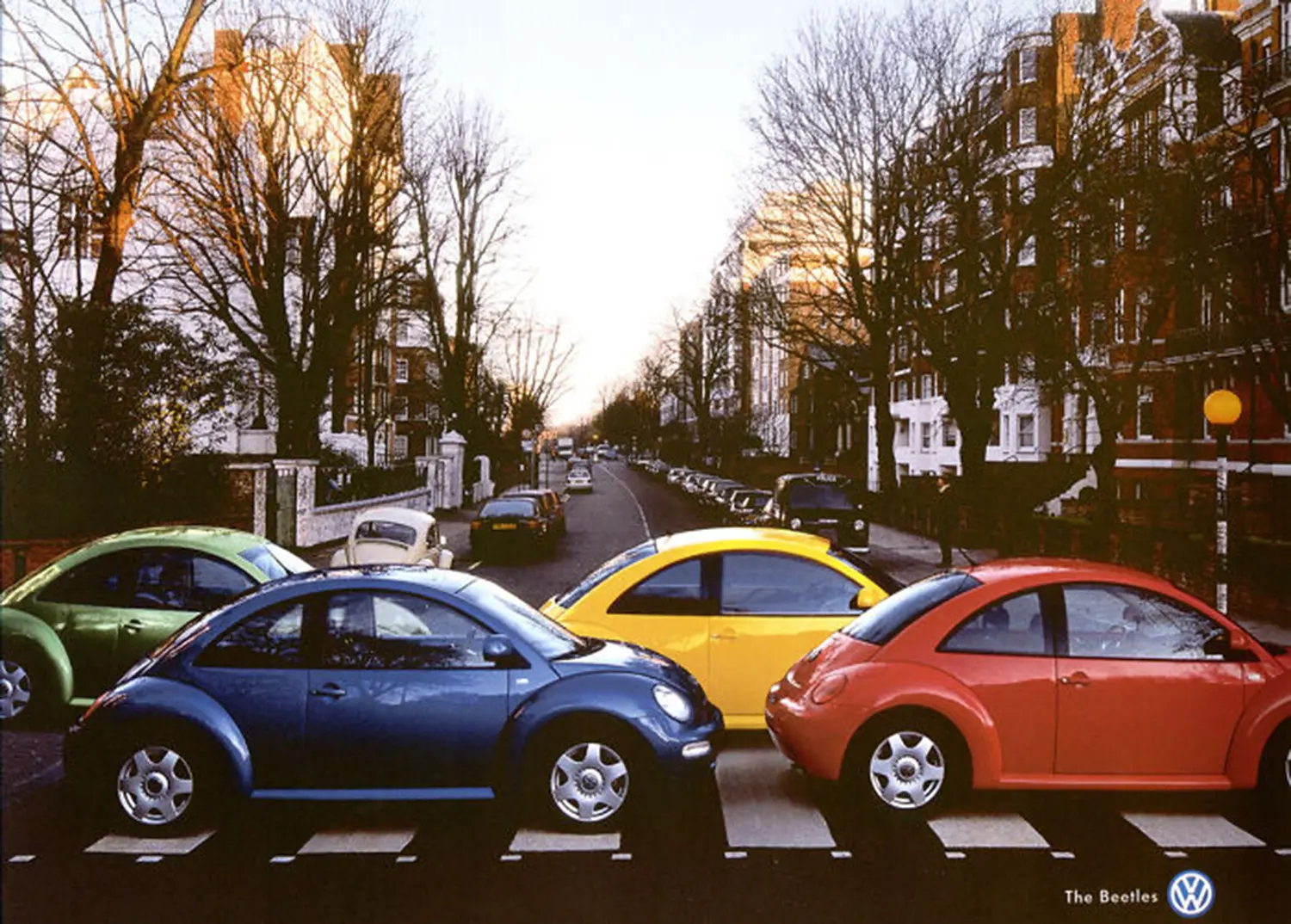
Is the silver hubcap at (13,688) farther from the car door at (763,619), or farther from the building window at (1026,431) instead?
the building window at (1026,431)

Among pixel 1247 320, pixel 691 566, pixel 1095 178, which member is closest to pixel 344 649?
pixel 691 566

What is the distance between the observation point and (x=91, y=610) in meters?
9.85

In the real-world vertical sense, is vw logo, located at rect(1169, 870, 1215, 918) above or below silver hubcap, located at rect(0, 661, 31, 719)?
below

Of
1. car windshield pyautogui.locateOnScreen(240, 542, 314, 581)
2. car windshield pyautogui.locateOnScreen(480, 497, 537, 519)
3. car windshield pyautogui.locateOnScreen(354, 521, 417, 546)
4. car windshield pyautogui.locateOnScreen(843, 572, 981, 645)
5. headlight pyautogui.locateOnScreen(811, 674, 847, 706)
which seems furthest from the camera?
car windshield pyautogui.locateOnScreen(480, 497, 537, 519)

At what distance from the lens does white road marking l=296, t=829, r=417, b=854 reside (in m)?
6.48

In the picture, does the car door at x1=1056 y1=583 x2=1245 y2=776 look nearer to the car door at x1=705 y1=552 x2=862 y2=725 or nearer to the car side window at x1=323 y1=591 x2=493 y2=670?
the car door at x1=705 y1=552 x2=862 y2=725

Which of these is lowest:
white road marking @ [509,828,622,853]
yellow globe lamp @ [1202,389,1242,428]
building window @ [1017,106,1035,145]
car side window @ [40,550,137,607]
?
white road marking @ [509,828,622,853]

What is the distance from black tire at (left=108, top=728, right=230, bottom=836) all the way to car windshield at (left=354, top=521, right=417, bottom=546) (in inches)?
572

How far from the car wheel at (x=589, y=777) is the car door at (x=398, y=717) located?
1.13 ft

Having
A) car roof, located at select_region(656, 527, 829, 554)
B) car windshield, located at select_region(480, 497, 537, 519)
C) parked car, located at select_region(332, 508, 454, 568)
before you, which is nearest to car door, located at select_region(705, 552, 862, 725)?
car roof, located at select_region(656, 527, 829, 554)

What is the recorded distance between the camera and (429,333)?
5125 cm

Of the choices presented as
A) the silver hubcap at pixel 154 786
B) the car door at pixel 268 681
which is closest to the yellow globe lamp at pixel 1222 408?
the car door at pixel 268 681

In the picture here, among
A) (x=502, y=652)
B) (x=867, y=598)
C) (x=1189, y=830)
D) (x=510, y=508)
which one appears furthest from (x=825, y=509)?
(x=502, y=652)

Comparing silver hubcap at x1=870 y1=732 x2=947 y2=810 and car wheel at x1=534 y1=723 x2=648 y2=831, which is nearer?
car wheel at x1=534 y1=723 x2=648 y2=831
